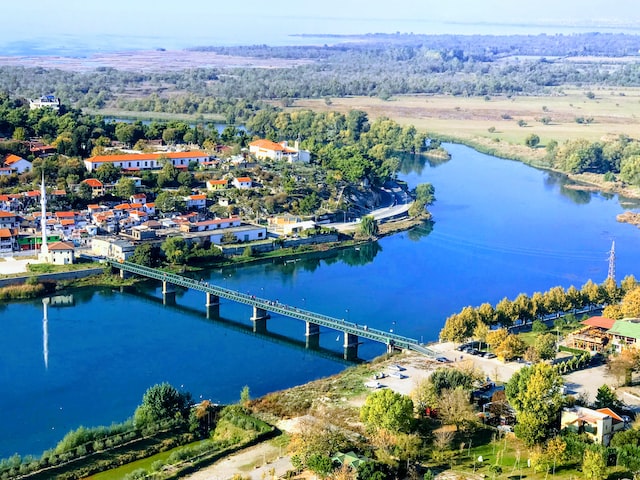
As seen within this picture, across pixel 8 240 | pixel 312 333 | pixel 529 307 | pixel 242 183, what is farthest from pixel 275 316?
pixel 242 183

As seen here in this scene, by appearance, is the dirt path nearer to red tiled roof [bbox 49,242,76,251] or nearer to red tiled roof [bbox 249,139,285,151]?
red tiled roof [bbox 49,242,76,251]

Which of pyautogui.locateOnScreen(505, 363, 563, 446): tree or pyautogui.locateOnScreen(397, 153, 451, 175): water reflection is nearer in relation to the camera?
pyautogui.locateOnScreen(505, 363, 563, 446): tree

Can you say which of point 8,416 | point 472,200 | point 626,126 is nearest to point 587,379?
point 8,416

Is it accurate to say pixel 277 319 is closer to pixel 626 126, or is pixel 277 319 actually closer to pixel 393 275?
pixel 393 275

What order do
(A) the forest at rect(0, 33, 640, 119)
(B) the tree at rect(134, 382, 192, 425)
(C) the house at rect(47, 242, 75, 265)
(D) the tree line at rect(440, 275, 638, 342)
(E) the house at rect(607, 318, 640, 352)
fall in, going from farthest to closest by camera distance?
1. (A) the forest at rect(0, 33, 640, 119)
2. (C) the house at rect(47, 242, 75, 265)
3. (D) the tree line at rect(440, 275, 638, 342)
4. (E) the house at rect(607, 318, 640, 352)
5. (B) the tree at rect(134, 382, 192, 425)

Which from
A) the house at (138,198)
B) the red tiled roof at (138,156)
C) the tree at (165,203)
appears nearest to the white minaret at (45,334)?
the tree at (165,203)

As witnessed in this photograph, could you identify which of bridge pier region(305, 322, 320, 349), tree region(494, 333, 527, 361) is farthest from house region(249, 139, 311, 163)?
tree region(494, 333, 527, 361)

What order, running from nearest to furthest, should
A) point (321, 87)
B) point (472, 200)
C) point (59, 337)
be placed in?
point (59, 337) → point (472, 200) → point (321, 87)
